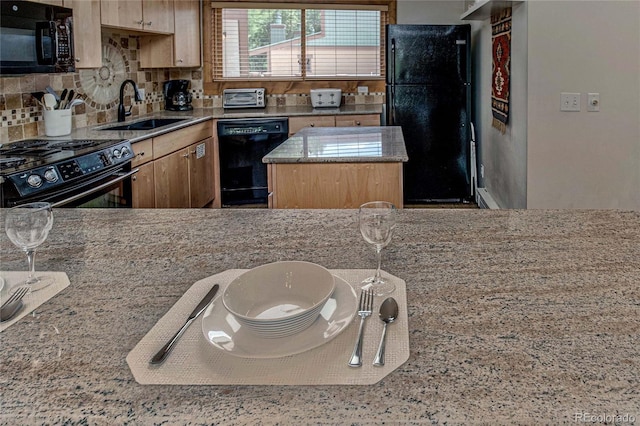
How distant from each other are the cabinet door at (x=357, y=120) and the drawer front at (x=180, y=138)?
116 cm

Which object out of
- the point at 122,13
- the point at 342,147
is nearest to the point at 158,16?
the point at 122,13

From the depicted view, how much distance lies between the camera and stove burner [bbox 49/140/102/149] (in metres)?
2.91

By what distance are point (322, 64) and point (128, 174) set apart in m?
2.99

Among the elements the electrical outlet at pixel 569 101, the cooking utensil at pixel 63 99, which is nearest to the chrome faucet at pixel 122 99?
the cooking utensil at pixel 63 99

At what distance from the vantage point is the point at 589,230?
4.41 feet

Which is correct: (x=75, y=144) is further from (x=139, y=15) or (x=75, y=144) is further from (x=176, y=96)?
(x=176, y=96)

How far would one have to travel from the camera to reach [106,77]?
4.20 meters

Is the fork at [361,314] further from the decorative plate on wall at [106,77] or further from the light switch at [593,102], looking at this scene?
the decorative plate on wall at [106,77]

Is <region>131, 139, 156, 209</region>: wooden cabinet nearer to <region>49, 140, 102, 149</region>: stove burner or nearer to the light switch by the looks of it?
<region>49, 140, 102, 149</region>: stove burner

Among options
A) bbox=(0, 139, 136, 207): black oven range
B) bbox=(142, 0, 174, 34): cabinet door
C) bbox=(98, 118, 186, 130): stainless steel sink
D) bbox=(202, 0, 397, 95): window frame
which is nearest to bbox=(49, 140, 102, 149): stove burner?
bbox=(0, 139, 136, 207): black oven range

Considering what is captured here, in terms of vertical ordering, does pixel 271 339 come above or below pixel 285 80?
below

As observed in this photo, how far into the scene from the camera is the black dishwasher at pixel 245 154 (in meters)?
4.77

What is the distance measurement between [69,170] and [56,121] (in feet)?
2.96

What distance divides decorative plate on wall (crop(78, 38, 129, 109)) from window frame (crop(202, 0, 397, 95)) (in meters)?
1.06
